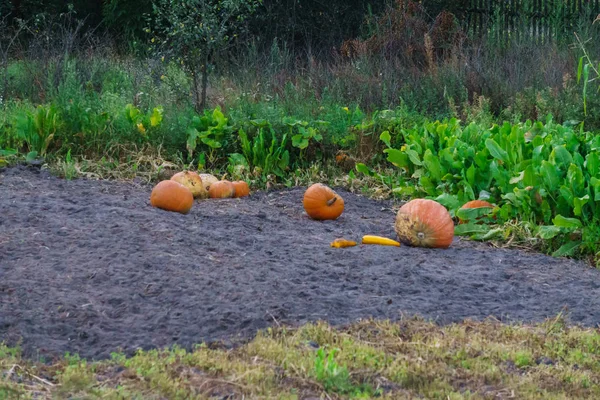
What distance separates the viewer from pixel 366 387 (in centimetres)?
268

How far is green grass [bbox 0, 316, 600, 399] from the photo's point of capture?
2.62m

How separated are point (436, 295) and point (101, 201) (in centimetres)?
250

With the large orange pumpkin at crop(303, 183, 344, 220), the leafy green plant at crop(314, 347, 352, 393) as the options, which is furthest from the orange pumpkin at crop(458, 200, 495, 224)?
the leafy green plant at crop(314, 347, 352, 393)

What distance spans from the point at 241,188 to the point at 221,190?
0.20 metres

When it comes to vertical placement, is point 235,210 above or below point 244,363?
below

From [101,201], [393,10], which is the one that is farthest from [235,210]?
[393,10]

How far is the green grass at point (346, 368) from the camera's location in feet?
8.61

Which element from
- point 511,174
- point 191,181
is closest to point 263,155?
point 191,181

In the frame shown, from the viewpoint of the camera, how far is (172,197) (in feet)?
16.8

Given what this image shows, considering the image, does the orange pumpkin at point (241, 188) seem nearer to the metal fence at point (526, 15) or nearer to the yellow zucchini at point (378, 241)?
the yellow zucchini at point (378, 241)

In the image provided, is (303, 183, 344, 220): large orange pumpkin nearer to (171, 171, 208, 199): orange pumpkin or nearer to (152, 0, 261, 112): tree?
(171, 171, 208, 199): orange pumpkin

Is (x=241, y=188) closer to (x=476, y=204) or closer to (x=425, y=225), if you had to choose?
(x=476, y=204)

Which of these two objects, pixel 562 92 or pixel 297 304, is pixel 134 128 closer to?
pixel 297 304

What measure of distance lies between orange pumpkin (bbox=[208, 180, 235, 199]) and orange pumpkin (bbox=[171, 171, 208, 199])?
4.1 inches
